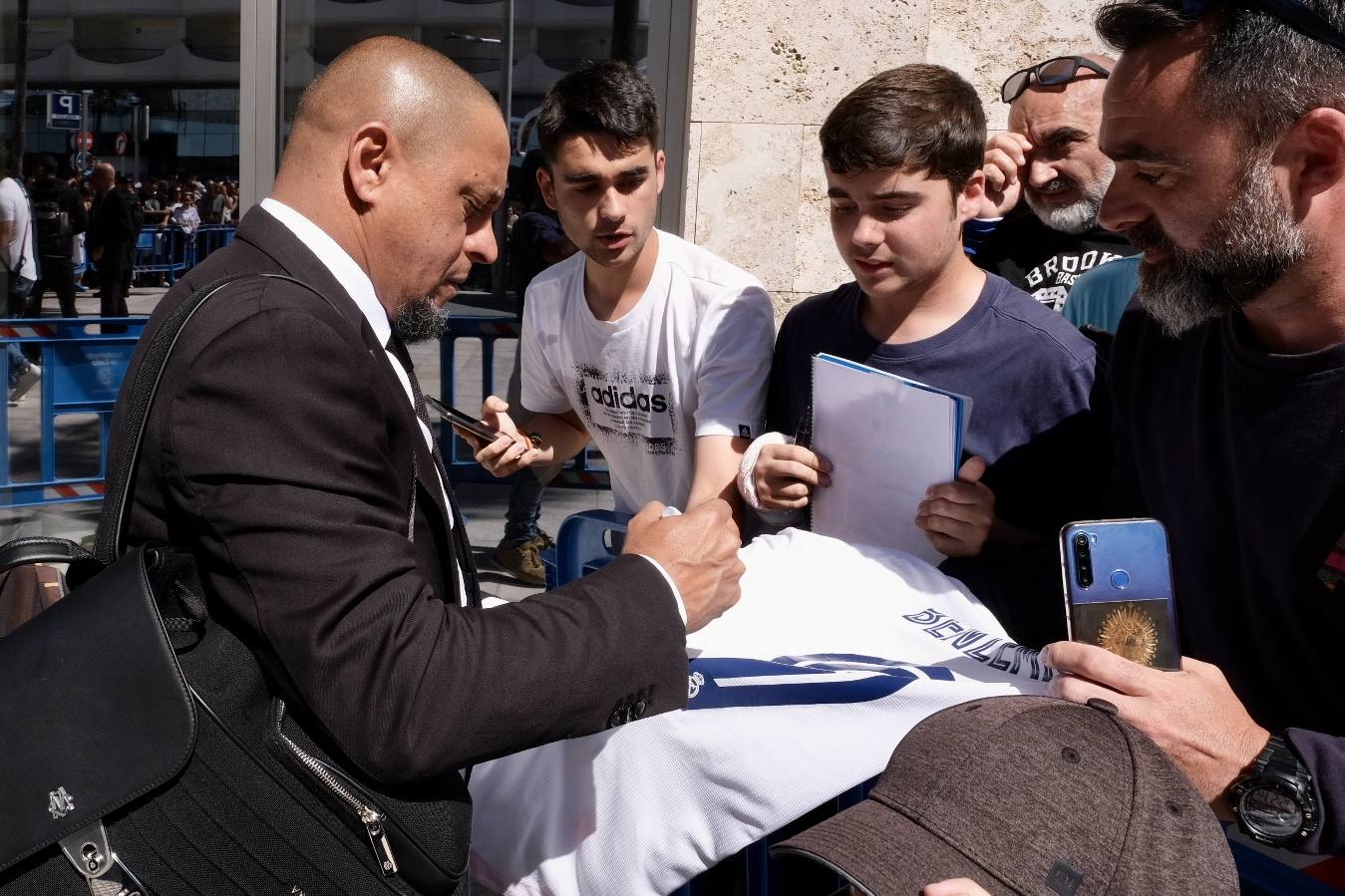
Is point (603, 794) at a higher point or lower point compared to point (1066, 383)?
lower

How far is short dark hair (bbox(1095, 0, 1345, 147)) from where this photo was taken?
1593 mm

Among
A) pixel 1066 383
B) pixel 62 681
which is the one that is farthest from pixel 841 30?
pixel 62 681

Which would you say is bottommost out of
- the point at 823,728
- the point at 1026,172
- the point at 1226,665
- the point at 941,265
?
the point at 823,728

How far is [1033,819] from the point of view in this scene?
1.31 meters

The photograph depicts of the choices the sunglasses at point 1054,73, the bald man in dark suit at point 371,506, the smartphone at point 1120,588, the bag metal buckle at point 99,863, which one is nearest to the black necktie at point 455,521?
the bald man in dark suit at point 371,506

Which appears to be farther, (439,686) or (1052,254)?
(1052,254)

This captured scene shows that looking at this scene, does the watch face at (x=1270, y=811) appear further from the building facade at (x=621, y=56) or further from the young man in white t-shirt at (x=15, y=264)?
the young man in white t-shirt at (x=15, y=264)

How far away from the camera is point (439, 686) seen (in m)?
1.44

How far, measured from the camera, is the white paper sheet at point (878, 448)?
2090 millimetres

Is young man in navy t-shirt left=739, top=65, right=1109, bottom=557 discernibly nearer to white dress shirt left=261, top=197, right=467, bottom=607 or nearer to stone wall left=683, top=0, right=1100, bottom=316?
white dress shirt left=261, top=197, right=467, bottom=607

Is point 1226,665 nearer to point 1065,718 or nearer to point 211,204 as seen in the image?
point 1065,718

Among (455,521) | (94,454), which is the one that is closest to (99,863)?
(455,521)

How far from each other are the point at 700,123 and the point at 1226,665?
339 centimetres

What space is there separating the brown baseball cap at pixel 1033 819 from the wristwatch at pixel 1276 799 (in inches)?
7.7
